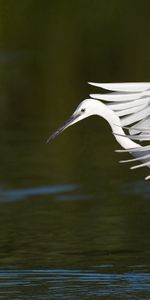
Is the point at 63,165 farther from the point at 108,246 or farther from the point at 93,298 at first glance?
the point at 93,298

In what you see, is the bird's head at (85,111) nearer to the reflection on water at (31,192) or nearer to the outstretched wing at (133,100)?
the outstretched wing at (133,100)

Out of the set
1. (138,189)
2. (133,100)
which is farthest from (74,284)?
(138,189)

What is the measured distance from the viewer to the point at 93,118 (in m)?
17.3

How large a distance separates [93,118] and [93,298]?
8.96 metres

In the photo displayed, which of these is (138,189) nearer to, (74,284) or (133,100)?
(133,100)

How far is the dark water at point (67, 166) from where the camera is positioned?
9422mm

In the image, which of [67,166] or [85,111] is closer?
[85,111]

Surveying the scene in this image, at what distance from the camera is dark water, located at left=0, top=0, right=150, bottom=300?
30.9 feet

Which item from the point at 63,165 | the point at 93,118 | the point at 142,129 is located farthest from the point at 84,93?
the point at 142,129

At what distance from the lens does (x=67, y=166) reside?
14.1 meters

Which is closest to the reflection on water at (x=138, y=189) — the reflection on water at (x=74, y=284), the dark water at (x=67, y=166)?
the dark water at (x=67, y=166)

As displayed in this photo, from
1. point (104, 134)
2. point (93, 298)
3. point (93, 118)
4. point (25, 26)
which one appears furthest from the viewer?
point (25, 26)

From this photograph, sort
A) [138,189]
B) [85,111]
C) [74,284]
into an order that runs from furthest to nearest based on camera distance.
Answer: [138,189] → [85,111] → [74,284]

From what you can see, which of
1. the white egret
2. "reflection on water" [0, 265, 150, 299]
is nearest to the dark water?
"reflection on water" [0, 265, 150, 299]
